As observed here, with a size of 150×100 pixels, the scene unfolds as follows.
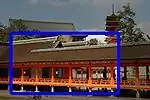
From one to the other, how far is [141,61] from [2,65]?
2152cm

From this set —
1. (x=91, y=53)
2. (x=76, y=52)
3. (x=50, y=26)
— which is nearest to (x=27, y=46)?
(x=76, y=52)

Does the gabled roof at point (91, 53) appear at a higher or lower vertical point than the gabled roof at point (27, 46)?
lower

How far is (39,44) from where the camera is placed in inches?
1909

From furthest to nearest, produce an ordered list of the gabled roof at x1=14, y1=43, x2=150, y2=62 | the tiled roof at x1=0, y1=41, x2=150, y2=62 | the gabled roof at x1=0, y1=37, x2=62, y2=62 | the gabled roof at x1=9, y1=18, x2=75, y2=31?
the gabled roof at x1=9, y1=18, x2=75, y2=31, the gabled roof at x1=0, y1=37, x2=62, y2=62, the tiled roof at x1=0, y1=41, x2=150, y2=62, the gabled roof at x1=14, y1=43, x2=150, y2=62

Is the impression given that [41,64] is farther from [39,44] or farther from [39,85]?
[39,44]

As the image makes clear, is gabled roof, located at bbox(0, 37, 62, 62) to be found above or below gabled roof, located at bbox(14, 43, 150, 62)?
above

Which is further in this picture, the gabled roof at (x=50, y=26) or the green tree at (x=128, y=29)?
the gabled roof at (x=50, y=26)

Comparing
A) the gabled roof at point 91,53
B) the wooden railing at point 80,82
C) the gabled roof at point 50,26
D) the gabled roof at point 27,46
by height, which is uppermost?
the gabled roof at point 50,26

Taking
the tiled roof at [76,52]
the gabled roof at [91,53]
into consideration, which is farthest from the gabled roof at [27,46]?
the gabled roof at [91,53]

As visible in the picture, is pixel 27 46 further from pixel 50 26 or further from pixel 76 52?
pixel 50 26

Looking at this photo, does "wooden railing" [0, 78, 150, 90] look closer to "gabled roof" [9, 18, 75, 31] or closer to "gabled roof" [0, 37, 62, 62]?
"gabled roof" [0, 37, 62, 62]

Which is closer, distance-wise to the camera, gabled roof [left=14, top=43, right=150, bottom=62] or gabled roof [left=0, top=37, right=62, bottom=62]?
gabled roof [left=14, top=43, right=150, bottom=62]

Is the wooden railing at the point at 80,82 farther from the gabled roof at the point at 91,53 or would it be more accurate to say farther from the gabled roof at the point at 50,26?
the gabled roof at the point at 50,26

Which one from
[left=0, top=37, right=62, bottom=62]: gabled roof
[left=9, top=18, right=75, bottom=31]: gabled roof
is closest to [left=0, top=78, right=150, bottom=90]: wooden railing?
[left=0, top=37, right=62, bottom=62]: gabled roof
